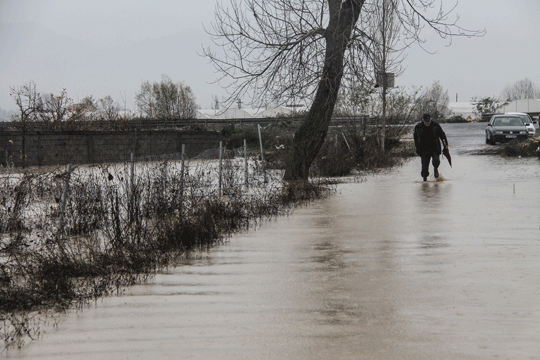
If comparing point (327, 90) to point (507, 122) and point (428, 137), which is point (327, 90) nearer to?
point (428, 137)

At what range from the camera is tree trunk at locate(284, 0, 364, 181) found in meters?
16.7

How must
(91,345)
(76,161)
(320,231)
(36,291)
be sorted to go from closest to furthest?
(91,345), (36,291), (320,231), (76,161)

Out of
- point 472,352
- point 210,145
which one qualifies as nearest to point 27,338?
point 472,352

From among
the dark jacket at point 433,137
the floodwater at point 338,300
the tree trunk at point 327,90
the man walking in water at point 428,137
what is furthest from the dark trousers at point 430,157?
the floodwater at point 338,300

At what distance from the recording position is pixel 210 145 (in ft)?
127

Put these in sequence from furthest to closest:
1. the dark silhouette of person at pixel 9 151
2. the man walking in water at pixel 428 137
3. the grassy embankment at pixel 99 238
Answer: the dark silhouette of person at pixel 9 151 → the man walking in water at pixel 428 137 → the grassy embankment at pixel 99 238

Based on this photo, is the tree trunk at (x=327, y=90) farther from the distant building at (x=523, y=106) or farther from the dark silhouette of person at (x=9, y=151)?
the distant building at (x=523, y=106)

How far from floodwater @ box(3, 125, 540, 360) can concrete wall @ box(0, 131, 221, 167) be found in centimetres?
2599

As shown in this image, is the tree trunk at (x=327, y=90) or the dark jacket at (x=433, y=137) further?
the tree trunk at (x=327, y=90)

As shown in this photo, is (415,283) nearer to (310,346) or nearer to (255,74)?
(310,346)

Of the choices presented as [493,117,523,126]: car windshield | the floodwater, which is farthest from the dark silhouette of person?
[493,117,523,126]: car windshield

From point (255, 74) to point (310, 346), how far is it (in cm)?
1222

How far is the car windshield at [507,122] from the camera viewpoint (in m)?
32.8

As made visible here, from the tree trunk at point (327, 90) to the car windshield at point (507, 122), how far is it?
18605mm
